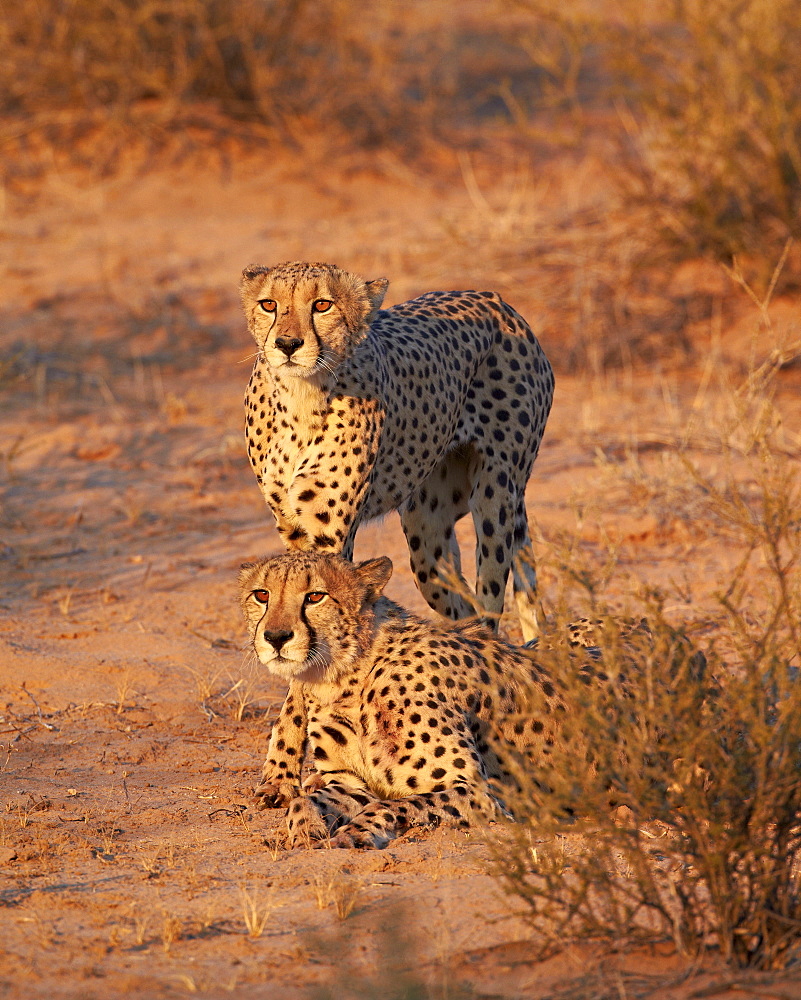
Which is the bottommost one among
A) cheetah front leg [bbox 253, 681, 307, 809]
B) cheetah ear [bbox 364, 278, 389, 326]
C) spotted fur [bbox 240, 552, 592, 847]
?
cheetah front leg [bbox 253, 681, 307, 809]

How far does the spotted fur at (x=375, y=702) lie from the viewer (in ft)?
14.0

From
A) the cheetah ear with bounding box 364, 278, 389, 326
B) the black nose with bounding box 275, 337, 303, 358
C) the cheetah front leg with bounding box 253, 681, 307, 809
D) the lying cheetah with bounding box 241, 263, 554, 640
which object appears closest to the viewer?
the cheetah front leg with bounding box 253, 681, 307, 809

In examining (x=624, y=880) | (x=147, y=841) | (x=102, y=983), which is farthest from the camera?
(x=147, y=841)


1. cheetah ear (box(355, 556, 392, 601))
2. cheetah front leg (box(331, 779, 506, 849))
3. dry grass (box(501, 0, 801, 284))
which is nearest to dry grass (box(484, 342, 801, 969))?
cheetah front leg (box(331, 779, 506, 849))

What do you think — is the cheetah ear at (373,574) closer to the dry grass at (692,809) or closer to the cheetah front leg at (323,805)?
the cheetah front leg at (323,805)

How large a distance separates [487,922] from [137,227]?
9684 millimetres

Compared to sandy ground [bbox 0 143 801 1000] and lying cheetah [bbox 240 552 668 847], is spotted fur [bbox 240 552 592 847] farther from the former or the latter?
sandy ground [bbox 0 143 801 1000]

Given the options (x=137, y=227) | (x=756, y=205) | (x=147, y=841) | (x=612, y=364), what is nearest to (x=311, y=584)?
(x=147, y=841)

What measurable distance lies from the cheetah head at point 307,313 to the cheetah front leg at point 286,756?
3.46 ft

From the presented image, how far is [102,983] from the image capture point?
318 cm

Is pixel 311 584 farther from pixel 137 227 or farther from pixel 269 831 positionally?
pixel 137 227

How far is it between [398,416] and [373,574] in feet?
2.75

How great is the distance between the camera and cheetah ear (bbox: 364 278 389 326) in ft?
16.7

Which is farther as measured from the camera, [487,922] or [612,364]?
[612,364]
